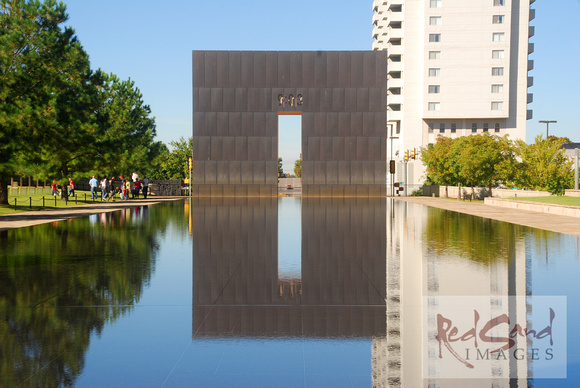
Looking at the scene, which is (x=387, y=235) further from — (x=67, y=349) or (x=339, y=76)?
(x=339, y=76)

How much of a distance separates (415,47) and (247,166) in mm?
41272

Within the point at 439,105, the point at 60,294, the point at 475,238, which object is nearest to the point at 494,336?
the point at 60,294

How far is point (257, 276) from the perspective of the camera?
1116cm

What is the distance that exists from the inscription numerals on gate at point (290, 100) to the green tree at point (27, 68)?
1104 inches

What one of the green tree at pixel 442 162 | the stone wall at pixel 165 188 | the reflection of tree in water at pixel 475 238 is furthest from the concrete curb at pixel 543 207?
the stone wall at pixel 165 188

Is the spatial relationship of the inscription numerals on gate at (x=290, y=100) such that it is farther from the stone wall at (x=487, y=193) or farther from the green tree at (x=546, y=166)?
the green tree at (x=546, y=166)

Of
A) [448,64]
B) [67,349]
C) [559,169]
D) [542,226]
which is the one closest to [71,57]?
[542,226]

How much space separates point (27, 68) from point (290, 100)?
3239 centimetres

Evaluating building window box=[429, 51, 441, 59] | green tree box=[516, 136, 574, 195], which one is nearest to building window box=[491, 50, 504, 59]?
building window box=[429, 51, 441, 59]

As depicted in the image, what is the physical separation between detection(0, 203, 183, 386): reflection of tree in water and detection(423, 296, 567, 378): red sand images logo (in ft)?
12.3

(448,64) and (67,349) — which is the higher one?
(448,64)

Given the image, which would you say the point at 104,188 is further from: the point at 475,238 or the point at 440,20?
the point at 440,20

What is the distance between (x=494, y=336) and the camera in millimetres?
6898

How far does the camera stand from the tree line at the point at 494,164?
49719 millimetres
